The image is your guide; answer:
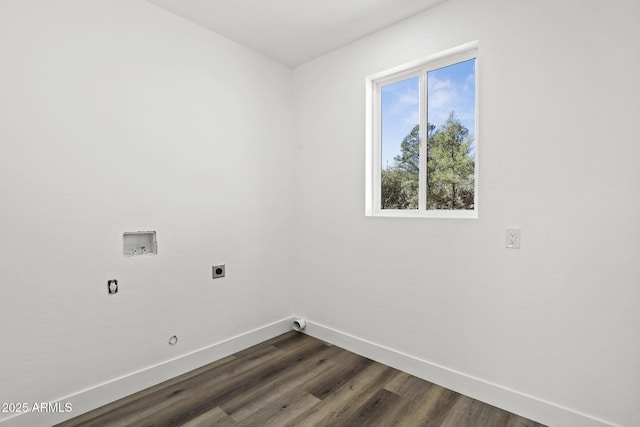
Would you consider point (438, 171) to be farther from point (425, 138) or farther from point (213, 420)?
point (213, 420)

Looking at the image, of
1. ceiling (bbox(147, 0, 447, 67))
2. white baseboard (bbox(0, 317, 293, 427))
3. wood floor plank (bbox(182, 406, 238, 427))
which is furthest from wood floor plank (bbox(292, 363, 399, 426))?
ceiling (bbox(147, 0, 447, 67))

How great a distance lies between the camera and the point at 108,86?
2049mm

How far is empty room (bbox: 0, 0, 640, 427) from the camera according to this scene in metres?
1.72

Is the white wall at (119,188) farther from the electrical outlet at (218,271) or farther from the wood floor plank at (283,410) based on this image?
the wood floor plank at (283,410)

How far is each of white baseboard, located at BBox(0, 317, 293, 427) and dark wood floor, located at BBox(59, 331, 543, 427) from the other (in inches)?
1.9

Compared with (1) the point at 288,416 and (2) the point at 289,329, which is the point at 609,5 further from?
(2) the point at 289,329

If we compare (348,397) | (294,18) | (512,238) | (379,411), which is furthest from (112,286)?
(512,238)

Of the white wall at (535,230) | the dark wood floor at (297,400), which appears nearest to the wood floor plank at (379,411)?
the dark wood floor at (297,400)

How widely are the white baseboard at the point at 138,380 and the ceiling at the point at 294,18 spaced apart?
8.15ft

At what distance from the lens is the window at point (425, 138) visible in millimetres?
2293

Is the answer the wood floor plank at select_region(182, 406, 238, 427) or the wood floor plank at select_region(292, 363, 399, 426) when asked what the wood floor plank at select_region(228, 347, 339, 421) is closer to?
the wood floor plank at select_region(182, 406, 238, 427)

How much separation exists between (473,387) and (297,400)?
1.13 meters

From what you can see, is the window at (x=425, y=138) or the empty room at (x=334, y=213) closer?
the empty room at (x=334, y=213)

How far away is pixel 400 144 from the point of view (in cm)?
265
